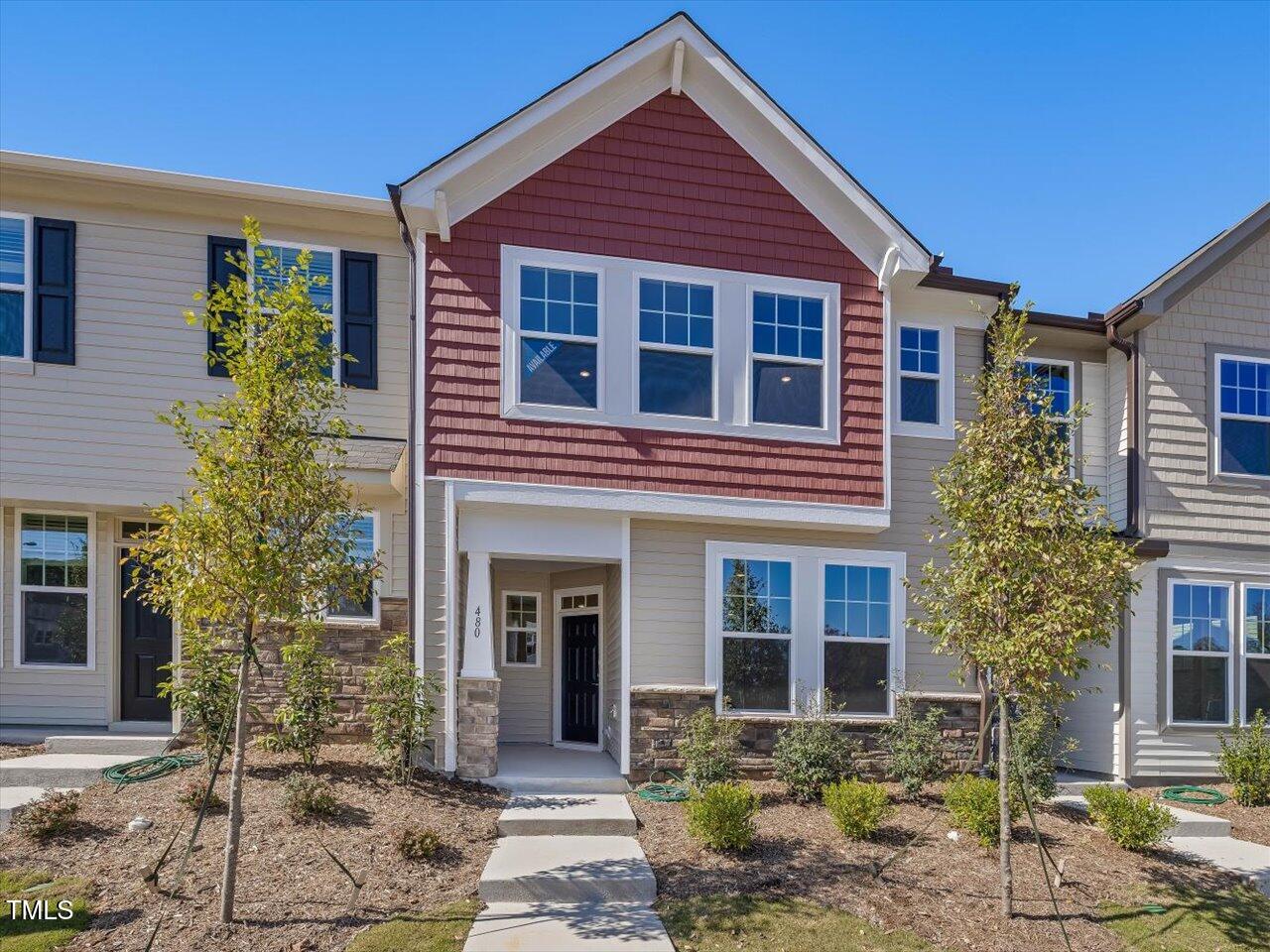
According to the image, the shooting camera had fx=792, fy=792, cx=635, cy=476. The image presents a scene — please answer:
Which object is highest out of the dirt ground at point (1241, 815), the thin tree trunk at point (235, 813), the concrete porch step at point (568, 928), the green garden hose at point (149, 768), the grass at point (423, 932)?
the thin tree trunk at point (235, 813)

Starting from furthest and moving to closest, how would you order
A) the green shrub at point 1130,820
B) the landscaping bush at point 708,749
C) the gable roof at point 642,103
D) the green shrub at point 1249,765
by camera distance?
1. the green shrub at point 1249,765
2. the gable roof at point 642,103
3. the landscaping bush at point 708,749
4. the green shrub at point 1130,820

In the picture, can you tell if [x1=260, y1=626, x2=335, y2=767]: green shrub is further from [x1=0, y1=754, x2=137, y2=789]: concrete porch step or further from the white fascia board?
the white fascia board

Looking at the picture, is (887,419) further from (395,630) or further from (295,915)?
(295,915)

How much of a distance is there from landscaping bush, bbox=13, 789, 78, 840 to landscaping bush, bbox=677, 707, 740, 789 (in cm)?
554

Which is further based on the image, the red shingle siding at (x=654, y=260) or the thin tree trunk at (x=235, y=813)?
the red shingle siding at (x=654, y=260)

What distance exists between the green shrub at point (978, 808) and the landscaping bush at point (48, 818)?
7816 millimetres

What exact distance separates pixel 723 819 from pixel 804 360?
5.33 metres

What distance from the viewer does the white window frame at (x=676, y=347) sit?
912cm

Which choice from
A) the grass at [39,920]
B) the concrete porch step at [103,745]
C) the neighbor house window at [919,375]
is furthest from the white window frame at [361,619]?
the neighbor house window at [919,375]

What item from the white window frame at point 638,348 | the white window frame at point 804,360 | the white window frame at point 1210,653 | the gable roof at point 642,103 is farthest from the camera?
the white window frame at point 1210,653

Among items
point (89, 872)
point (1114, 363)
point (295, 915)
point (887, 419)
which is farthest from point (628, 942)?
point (1114, 363)

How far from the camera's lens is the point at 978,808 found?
7.41 meters

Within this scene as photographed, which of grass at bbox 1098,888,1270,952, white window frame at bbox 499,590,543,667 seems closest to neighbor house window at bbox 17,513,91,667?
white window frame at bbox 499,590,543,667

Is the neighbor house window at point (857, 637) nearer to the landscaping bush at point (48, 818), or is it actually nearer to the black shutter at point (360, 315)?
the black shutter at point (360, 315)
